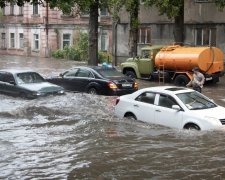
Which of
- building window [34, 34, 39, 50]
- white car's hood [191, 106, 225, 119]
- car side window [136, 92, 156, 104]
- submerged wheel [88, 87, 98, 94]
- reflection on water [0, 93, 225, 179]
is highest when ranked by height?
building window [34, 34, 39, 50]

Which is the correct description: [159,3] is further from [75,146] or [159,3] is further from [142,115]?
[75,146]

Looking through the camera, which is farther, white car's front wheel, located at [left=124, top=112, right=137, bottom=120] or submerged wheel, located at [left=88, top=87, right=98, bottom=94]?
submerged wheel, located at [left=88, top=87, right=98, bottom=94]

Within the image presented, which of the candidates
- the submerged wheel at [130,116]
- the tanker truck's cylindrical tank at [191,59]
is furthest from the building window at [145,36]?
the submerged wheel at [130,116]

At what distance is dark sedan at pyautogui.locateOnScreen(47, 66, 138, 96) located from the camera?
2084 centimetres

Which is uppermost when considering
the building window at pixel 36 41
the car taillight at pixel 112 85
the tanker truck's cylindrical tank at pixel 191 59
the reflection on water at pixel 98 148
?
the building window at pixel 36 41

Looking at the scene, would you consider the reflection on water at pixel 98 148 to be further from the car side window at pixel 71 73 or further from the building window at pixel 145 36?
the building window at pixel 145 36

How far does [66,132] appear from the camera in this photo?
1444 cm

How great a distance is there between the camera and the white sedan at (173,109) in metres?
13.4

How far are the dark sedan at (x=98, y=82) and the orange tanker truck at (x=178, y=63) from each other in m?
4.67

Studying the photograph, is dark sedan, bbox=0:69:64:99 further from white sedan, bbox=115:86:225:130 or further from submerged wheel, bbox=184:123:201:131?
submerged wheel, bbox=184:123:201:131

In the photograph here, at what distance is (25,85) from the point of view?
2083 cm

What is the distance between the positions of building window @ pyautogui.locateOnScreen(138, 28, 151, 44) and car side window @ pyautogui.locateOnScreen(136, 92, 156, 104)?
71.8ft

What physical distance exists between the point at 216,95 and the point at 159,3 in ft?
26.1

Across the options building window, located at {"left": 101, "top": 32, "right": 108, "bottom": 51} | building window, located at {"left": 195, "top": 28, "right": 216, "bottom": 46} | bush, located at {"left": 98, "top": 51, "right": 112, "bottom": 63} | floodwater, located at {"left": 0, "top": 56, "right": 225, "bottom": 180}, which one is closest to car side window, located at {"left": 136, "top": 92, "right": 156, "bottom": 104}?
floodwater, located at {"left": 0, "top": 56, "right": 225, "bottom": 180}
